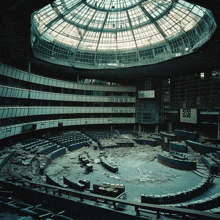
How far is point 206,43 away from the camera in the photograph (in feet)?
71.8

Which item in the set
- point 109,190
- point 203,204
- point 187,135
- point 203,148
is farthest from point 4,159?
point 187,135

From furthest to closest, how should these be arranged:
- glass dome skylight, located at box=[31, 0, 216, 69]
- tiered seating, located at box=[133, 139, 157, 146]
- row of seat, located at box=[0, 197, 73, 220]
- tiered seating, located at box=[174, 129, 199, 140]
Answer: tiered seating, located at box=[133, 139, 157, 146], tiered seating, located at box=[174, 129, 199, 140], glass dome skylight, located at box=[31, 0, 216, 69], row of seat, located at box=[0, 197, 73, 220]

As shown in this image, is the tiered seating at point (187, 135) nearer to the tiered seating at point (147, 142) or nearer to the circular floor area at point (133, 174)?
the tiered seating at point (147, 142)

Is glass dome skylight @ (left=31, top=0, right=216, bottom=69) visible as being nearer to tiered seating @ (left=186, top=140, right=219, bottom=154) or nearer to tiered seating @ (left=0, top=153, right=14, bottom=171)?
tiered seating @ (left=186, top=140, right=219, bottom=154)

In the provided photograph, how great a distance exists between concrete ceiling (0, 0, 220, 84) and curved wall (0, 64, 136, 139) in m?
2.83

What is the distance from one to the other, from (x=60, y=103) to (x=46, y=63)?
10965mm

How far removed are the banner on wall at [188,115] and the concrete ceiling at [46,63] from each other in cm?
838

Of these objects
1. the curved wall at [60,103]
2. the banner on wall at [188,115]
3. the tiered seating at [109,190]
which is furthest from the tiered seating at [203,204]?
the banner on wall at [188,115]

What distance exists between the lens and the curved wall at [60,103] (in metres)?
27.2

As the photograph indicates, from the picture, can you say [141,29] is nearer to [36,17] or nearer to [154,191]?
[36,17]

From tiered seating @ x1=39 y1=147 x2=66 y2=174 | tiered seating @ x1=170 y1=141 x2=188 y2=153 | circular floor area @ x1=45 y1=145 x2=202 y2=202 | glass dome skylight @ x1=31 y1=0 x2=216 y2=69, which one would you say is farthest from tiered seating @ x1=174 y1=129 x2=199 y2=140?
tiered seating @ x1=39 y1=147 x2=66 y2=174

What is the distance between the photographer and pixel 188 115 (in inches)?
1432

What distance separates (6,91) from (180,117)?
109ft

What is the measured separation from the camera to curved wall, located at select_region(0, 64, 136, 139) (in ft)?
89.2
